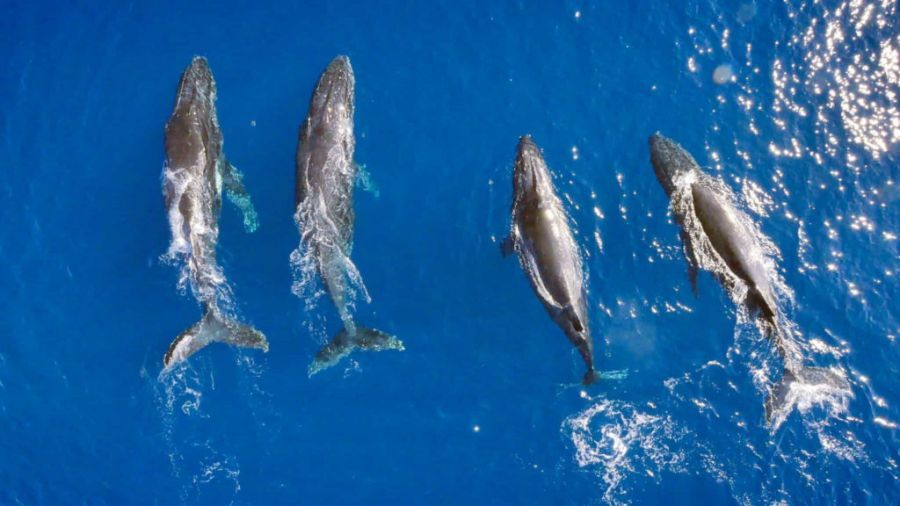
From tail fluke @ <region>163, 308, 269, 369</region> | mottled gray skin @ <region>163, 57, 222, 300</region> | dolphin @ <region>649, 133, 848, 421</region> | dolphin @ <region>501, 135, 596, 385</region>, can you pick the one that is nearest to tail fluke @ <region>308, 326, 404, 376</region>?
tail fluke @ <region>163, 308, 269, 369</region>

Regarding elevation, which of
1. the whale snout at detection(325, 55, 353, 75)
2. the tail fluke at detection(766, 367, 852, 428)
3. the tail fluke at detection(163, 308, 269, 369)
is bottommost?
the tail fluke at detection(766, 367, 852, 428)

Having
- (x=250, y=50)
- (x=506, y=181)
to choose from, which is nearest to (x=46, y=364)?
(x=250, y=50)

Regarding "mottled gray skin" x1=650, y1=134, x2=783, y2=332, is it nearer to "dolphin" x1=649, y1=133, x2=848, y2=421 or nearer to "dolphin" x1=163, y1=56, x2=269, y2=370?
"dolphin" x1=649, y1=133, x2=848, y2=421

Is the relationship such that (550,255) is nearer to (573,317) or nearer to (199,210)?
(573,317)

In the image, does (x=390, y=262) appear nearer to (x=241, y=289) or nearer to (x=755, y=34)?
(x=241, y=289)

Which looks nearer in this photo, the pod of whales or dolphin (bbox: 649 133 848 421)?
dolphin (bbox: 649 133 848 421)

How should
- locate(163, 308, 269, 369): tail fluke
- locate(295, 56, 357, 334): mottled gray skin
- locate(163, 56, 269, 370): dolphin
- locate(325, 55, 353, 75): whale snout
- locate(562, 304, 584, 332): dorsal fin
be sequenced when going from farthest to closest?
locate(325, 55, 353, 75): whale snout, locate(295, 56, 357, 334): mottled gray skin, locate(163, 56, 269, 370): dolphin, locate(163, 308, 269, 369): tail fluke, locate(562, 304, 584, 332): dorsal fin

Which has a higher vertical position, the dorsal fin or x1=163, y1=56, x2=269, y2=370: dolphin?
x1=163, y1=56, x2=269, y2=370: dolphin
